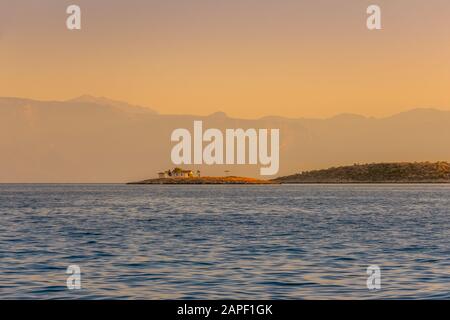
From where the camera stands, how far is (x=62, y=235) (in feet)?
192

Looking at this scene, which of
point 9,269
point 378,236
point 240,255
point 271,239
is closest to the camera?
point 9,269

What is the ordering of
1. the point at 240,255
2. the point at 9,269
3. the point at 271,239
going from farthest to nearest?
the point at 271,239, the point at 240,255, the point at 9,269

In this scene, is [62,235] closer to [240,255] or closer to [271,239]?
[271,239]

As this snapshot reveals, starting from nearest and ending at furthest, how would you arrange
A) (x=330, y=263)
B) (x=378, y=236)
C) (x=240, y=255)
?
(x=330, y=263) → (x=240, y=255) → (x=378, y=236)

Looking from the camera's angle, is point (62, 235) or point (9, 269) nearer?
point (9, 269)

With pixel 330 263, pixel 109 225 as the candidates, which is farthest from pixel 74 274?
pixel 109 225
